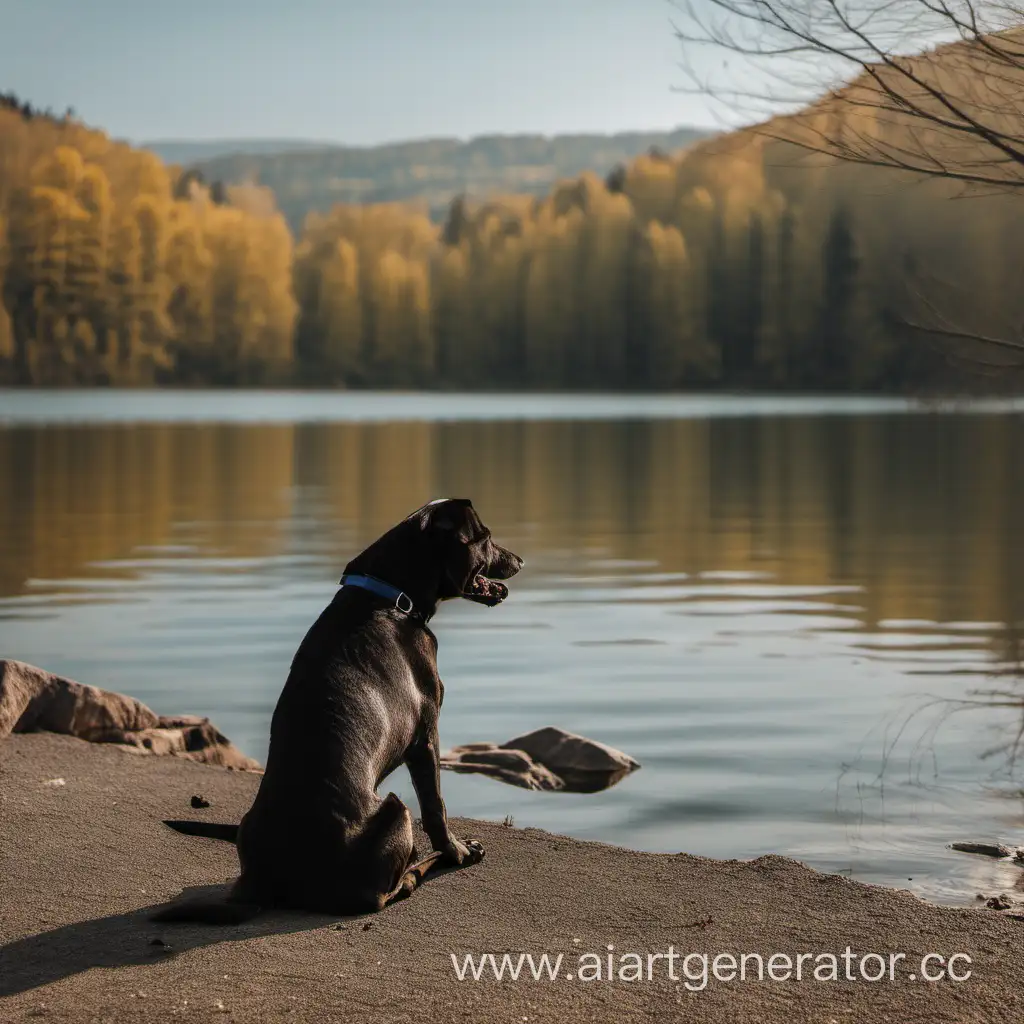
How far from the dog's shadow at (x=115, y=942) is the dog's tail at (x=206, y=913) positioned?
0.02m

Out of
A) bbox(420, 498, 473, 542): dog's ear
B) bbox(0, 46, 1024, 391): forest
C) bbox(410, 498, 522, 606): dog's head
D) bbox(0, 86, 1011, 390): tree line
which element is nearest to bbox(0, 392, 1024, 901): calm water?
bbox(410, 498, 522, 606): dog's head

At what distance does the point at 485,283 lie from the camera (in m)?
120

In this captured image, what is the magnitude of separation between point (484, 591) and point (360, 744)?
1.09 m

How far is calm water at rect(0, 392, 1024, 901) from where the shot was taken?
28.6 ft

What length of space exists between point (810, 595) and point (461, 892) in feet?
Answer: 35.8

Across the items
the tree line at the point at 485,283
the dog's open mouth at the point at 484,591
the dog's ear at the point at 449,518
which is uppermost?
the tree line at the point at 485,283

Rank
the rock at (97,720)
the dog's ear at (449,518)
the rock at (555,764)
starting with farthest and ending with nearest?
the rock at (555,764) → the rock at (97,720) → the dog's ear at (449,518)

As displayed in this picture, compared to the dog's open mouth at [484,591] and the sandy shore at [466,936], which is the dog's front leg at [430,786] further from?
the dog's open mouth at [484,591]

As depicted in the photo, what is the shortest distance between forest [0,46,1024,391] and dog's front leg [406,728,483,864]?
74.1 meters

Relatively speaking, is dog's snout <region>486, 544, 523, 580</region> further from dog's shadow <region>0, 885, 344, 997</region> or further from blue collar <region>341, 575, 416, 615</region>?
dog's shadow <region>0, 885, 344, 997</region>

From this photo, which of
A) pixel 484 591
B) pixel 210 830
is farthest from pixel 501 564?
pixel 210 830

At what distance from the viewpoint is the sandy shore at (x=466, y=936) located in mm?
5008

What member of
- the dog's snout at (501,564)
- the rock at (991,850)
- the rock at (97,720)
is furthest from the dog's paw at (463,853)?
the rock at (97,720)

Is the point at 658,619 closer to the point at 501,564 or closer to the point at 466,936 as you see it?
the point at 501,564
